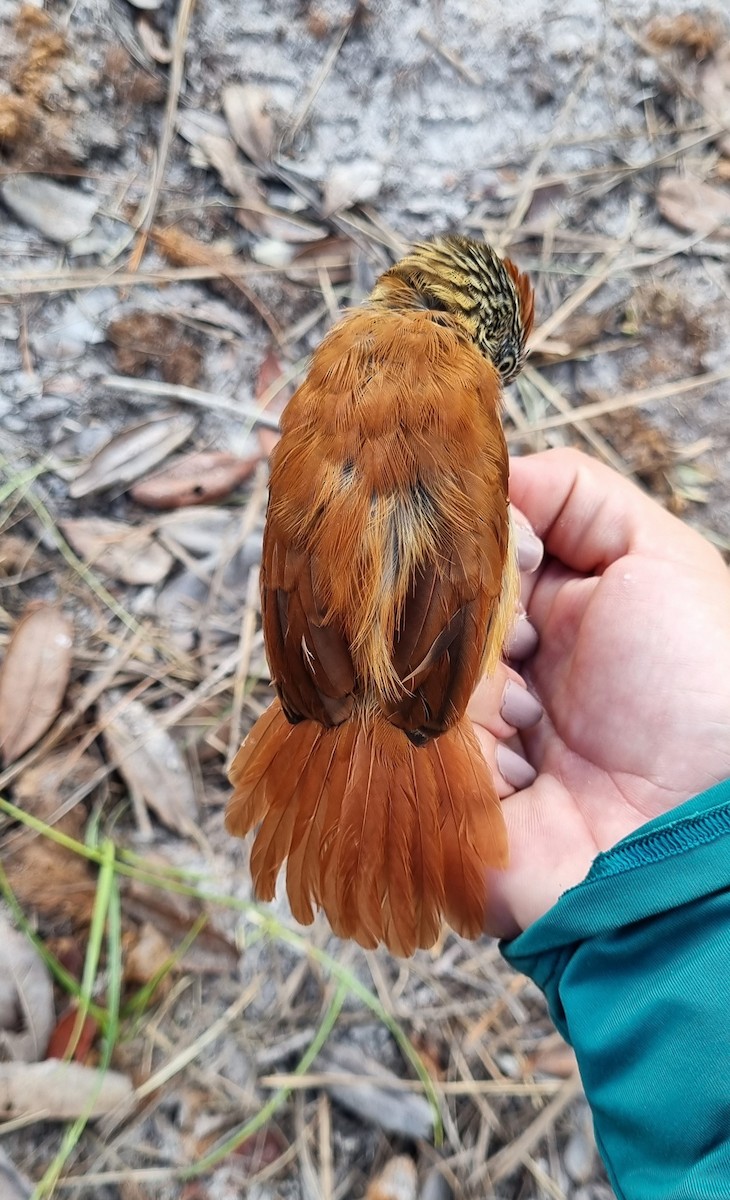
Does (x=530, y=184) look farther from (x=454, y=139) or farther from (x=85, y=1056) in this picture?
(x=85, y=1056)

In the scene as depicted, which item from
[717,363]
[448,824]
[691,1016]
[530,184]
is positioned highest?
[530,184]

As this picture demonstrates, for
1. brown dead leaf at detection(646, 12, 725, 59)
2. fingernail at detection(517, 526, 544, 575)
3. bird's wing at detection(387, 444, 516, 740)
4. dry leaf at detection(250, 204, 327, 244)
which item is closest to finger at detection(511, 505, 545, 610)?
fingernail at detection(517, 526, 544, 575)

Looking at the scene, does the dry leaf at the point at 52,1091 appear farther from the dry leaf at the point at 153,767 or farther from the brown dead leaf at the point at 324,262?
the brown dead leaf at the point at 324,262

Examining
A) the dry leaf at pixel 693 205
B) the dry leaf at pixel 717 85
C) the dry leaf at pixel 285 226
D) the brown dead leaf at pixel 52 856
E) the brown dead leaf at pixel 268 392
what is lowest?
the brown dead leaf at pixel 52 856

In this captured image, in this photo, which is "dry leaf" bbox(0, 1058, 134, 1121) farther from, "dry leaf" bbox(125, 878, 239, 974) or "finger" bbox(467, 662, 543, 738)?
"finger" bbox(467, 662, 543, 738)

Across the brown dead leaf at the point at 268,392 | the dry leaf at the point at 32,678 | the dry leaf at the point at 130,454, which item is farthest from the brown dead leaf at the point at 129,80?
the dry leaf at the point at 32,678

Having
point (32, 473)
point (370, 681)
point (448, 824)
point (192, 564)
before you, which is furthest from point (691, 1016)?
point (32, 473)
